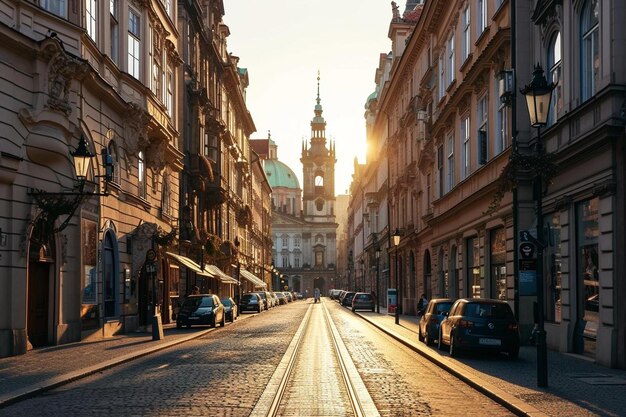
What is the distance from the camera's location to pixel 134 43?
32094 mm

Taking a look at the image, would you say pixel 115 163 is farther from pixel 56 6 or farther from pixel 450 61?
pixel 450 61

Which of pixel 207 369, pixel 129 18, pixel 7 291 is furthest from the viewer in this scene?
pixel 129 18

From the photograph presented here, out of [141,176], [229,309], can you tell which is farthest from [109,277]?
[229,309]

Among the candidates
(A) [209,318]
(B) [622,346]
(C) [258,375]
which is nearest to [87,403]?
(C) [258,375]

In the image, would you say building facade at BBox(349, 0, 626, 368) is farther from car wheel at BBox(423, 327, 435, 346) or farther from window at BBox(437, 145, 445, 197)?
car wheel at BBox(423, 327, 435, 346)

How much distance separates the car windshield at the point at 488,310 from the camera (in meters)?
21.5

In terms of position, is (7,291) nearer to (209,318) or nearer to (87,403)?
(87,403)

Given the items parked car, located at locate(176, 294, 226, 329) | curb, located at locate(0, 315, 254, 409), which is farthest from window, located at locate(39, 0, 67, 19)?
parked car, located at locate(176, 294, 226, 329)

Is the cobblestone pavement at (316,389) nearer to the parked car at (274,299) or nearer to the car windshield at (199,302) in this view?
the car windshield at (199,302)

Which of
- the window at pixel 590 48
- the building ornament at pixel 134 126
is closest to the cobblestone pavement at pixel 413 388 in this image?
the window at pixel 590 48

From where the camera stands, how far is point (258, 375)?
673 inches

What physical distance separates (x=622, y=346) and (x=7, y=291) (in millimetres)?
13980

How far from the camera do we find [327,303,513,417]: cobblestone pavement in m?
12.5

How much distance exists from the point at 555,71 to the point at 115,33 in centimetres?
1521
